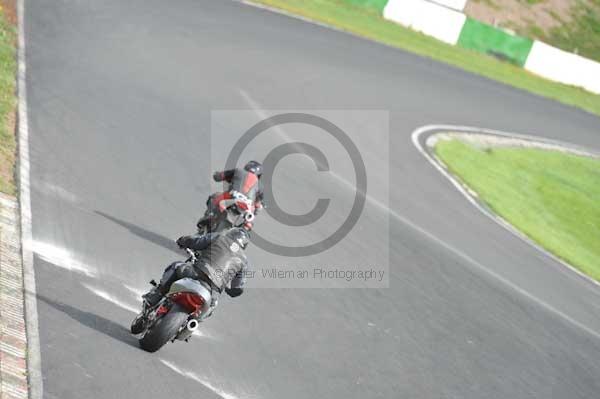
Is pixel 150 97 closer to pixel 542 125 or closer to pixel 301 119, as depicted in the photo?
pixel 301 119

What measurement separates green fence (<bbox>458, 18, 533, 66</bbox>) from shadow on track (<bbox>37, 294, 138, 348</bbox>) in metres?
29.8

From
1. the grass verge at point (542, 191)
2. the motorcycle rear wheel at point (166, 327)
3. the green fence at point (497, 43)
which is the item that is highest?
A: the motorcycle rear wheel at point (166, 327)

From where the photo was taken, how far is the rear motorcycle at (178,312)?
320 inches

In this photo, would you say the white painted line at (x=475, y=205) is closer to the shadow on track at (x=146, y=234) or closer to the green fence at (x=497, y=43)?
the shadow on track at (x=146, y=234)

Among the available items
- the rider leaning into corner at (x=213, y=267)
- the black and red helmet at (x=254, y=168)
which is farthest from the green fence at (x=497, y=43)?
the rider leaning into corner at (x=213, y=267)

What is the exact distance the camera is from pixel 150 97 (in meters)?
17.8

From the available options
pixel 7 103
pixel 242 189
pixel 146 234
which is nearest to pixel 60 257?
pixel 146 234

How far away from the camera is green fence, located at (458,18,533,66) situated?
36.7m

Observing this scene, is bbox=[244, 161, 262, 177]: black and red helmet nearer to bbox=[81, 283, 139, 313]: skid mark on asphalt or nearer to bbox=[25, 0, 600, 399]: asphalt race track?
bbox=[25, 0, 600, 399]: asphalt race track

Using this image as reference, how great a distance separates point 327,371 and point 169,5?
16.6 meters

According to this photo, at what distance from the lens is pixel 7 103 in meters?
14.4

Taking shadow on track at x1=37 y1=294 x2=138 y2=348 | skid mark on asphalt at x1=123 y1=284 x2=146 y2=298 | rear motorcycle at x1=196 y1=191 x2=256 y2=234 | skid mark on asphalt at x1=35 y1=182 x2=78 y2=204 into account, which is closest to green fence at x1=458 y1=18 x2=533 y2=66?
rear motorcycle at x1=196 y1=191 x2=256 y2=234

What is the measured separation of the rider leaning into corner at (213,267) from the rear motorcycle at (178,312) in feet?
0.42

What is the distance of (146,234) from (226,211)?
3.89ft
